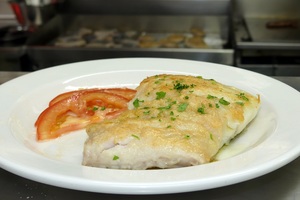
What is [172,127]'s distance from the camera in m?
1.19

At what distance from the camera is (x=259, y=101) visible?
143 cm

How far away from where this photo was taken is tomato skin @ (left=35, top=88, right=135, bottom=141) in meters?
1.43

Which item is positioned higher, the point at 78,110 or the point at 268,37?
the point at 78,110

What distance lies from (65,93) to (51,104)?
6cm

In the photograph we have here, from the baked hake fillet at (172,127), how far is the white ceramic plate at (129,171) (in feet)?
0.19

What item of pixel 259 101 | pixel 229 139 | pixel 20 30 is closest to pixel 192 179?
pixel 229 139

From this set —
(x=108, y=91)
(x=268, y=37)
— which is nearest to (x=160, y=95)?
(x=108, y=91)

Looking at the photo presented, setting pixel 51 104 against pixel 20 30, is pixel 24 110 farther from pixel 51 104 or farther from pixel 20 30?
pixel 20 30

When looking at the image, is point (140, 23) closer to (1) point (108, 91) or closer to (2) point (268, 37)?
(2) point (268, 37)

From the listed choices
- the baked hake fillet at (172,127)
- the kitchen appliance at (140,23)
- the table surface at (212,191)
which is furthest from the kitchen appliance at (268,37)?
the table surface at (212,191)

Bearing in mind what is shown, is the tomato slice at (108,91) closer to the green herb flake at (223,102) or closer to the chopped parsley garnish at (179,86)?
the chopped parsley garnish at (179,86)

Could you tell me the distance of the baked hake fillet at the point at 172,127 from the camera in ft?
3.73

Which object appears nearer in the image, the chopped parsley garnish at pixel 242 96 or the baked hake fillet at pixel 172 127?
the baked hake fillet at pixel 172 127

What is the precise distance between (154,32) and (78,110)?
84.1 inches
